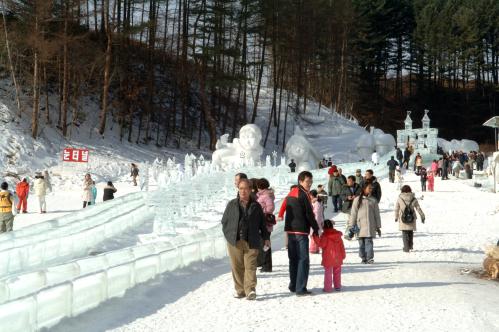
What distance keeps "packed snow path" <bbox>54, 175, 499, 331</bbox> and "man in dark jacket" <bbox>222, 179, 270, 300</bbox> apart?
1.63 ft

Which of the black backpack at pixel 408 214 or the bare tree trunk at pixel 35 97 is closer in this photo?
the black backpack at pixel 408 214

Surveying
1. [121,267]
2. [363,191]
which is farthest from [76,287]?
[363,191]

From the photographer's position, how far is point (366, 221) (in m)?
10.5

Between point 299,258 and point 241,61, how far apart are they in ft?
132

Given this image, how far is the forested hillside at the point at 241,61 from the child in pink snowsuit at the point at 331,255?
1092 inches

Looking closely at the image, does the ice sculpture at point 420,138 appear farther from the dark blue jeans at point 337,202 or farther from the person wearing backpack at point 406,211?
the person wearing backpack at point 406,211

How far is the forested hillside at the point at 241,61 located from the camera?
37.2m

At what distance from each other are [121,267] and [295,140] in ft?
104

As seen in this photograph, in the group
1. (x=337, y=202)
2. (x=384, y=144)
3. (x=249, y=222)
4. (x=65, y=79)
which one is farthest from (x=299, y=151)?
(x=249, y=222)

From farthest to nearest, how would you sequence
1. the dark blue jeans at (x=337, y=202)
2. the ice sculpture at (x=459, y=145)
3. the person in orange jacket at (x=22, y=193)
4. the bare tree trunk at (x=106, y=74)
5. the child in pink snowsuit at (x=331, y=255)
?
the ice sculpture at (x=459, y=145)
the bare tree trunk at (x=106, y=74)
the person in orange jacket at (x=22, y=193)
the dark blue jeans at (x=337, y=202)
the child in pink snowsuit at (x=331, y=255)

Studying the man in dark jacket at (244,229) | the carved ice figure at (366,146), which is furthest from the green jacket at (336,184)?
the carved ice figure at (366,146)

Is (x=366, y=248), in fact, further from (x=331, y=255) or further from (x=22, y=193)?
(x=22, y=193)

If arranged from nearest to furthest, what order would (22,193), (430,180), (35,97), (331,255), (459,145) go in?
(331,255)
(22,193)
(430,180)
(35,97)
(459,145)

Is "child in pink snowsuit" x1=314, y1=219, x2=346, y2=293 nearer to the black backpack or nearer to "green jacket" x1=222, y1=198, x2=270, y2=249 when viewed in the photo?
→ "green jacket" x1=222, y1=198, x2=270, y2=249
